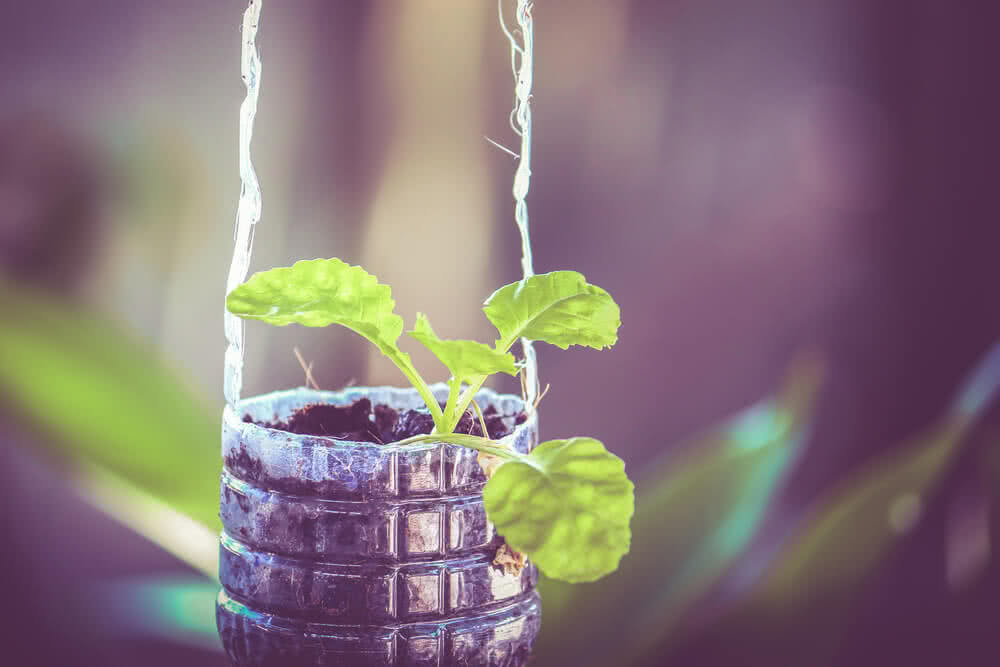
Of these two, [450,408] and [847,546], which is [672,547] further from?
[450,408]

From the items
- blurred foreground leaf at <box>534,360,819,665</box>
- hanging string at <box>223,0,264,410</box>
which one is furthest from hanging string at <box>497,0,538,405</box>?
blurred foreground leaf at <box>534,360,819,665</box>

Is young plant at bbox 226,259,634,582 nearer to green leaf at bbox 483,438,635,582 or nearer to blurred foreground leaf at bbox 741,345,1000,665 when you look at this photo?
green leaf at bbox 483,438,635,582

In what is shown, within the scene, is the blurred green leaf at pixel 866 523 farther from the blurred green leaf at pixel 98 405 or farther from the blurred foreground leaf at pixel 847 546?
the blurred green leaf at pixel 98 405

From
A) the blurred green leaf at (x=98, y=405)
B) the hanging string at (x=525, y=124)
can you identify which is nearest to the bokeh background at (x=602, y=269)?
the blurred green leaf at (x=98, y=405)

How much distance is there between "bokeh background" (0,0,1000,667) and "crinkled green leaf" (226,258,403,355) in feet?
1.80

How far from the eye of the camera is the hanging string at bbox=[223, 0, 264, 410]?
455 mm

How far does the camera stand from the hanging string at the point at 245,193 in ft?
1.49

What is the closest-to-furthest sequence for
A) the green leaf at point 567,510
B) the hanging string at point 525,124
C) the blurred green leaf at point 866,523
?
the green leaf at point 567,510, the hanging string at point 525,124, the blurred green leaf at point 866,523

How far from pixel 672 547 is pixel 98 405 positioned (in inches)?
24.8

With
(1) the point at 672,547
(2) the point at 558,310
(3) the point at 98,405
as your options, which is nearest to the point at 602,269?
(1) the point at 672,547

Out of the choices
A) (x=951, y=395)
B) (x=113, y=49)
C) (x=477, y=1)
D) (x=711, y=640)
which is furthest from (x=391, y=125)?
(x=951, y=395)

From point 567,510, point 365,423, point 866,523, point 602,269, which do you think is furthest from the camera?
point 602,269

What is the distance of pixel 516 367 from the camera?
447 mm

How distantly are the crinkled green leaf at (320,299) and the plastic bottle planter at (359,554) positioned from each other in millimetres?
59
